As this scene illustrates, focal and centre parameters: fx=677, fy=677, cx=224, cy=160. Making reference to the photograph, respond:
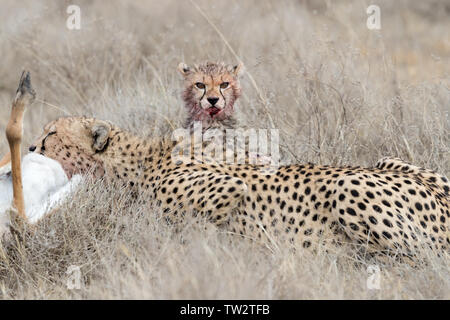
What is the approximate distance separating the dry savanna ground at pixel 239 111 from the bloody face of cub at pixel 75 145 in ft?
0.77

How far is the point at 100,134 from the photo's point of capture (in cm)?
381

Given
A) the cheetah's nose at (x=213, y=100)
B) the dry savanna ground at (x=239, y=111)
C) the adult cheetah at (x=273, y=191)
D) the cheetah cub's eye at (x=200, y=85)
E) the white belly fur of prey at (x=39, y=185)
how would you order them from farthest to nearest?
the cheetah cub's eye at (x=200, y=85) < the cheetah's nose at (x=213, y=100) < the white belly fur of prey at (x=39, y=185) < the adult cheetah at (x=273, y=191) < the dry savanna ground at (x=239, y=111)

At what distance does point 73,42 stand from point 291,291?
4.47 meters

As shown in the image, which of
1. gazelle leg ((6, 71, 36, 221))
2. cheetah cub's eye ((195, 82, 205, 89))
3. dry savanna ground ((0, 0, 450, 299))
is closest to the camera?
dry savanna ground ((0, 0, 450, 299))

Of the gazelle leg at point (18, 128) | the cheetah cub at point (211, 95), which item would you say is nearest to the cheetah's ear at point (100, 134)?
the gazelle leg at point (18, 128)

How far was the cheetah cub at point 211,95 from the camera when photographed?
431 centimetres

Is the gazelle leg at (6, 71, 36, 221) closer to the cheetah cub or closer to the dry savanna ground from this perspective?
the dry savanna ground

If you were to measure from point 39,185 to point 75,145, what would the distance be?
0.36m

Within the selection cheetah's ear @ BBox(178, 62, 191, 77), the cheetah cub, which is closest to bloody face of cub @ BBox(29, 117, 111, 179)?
the cheetah cub

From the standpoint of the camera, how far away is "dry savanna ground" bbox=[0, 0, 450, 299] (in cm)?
278

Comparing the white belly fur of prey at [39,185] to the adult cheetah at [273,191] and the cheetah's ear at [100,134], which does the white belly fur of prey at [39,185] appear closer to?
the adult cheetah at [273,191]

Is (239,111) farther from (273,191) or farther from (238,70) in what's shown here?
(273,191)

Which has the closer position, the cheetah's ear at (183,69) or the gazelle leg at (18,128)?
the gazelle leg at (18,128)
